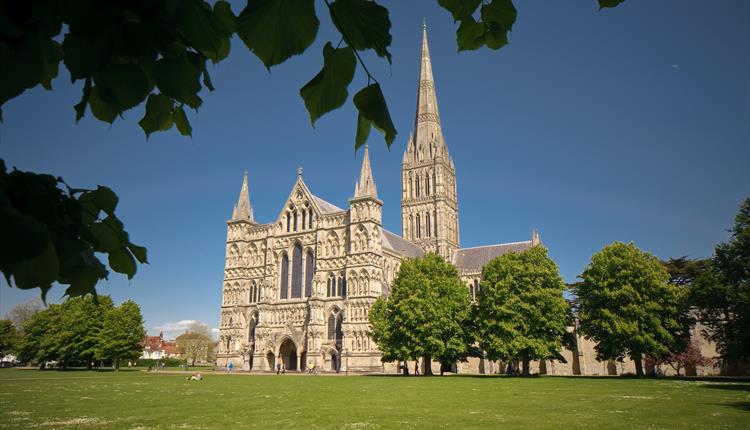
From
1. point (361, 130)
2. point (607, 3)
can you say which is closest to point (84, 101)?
point (361, 130)

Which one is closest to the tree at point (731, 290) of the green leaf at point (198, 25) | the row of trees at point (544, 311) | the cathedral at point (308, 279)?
the row of trees at point (544, 311)

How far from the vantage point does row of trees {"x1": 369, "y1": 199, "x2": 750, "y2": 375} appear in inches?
1420

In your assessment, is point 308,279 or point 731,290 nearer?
point 731,290

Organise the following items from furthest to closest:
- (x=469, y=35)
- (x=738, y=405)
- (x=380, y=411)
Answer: (x=738, y=405) → (x=380, y=411) → (x=469, y=35)

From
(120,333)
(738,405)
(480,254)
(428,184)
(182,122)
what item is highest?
(428,184)

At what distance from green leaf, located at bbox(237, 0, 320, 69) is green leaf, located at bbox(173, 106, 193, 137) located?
2.80ft

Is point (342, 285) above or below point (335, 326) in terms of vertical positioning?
above

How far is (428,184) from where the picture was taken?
74.5m

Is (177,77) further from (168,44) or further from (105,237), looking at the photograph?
(105,237)

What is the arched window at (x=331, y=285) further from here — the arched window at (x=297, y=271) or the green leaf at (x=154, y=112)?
the green leaf at (x=154, y=112)

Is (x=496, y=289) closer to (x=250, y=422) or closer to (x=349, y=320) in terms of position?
(x=349, y=320)

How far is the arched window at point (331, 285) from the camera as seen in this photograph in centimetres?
5125

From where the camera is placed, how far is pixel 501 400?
18.1 m

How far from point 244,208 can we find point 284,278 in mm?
11032
